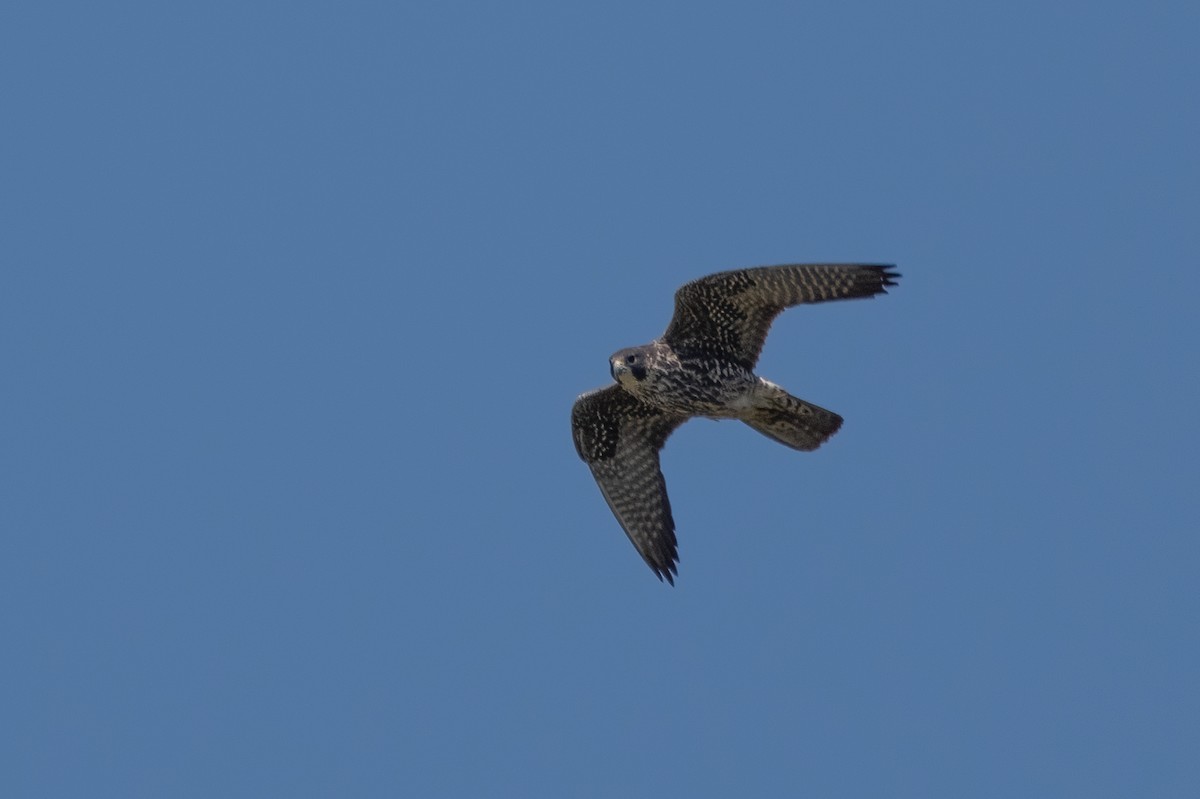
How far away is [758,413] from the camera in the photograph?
15.8 metres

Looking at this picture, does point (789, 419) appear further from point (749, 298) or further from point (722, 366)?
point (749, 298)

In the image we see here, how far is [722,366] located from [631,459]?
144 centimetres

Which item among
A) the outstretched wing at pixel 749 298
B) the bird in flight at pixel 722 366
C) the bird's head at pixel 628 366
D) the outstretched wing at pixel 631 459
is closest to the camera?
the outstretched wing at pixel 749 298

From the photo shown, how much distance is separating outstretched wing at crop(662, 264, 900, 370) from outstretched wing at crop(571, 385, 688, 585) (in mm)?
978

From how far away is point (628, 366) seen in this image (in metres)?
15.4

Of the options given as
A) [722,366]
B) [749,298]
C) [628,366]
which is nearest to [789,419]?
[722,366]

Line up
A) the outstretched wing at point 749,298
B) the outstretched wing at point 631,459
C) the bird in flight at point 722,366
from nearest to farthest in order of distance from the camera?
1. the outstretched wing at point 749,298
2. the bird in flight at point 722,366
3. the outstretched wing at point 631,459

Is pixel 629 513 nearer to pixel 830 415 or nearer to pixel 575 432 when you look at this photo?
pixel 575 432

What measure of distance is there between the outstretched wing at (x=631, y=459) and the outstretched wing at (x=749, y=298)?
0.98 metres

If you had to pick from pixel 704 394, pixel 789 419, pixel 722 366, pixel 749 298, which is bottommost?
pixel 789 419

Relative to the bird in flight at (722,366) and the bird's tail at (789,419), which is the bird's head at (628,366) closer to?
the bird in flight at (722,366)

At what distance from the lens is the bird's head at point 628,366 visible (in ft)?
50.4

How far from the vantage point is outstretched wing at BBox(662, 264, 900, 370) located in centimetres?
1476

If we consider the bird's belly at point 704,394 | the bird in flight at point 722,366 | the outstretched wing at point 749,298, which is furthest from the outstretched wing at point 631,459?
the outstretched wing at point 749,298
